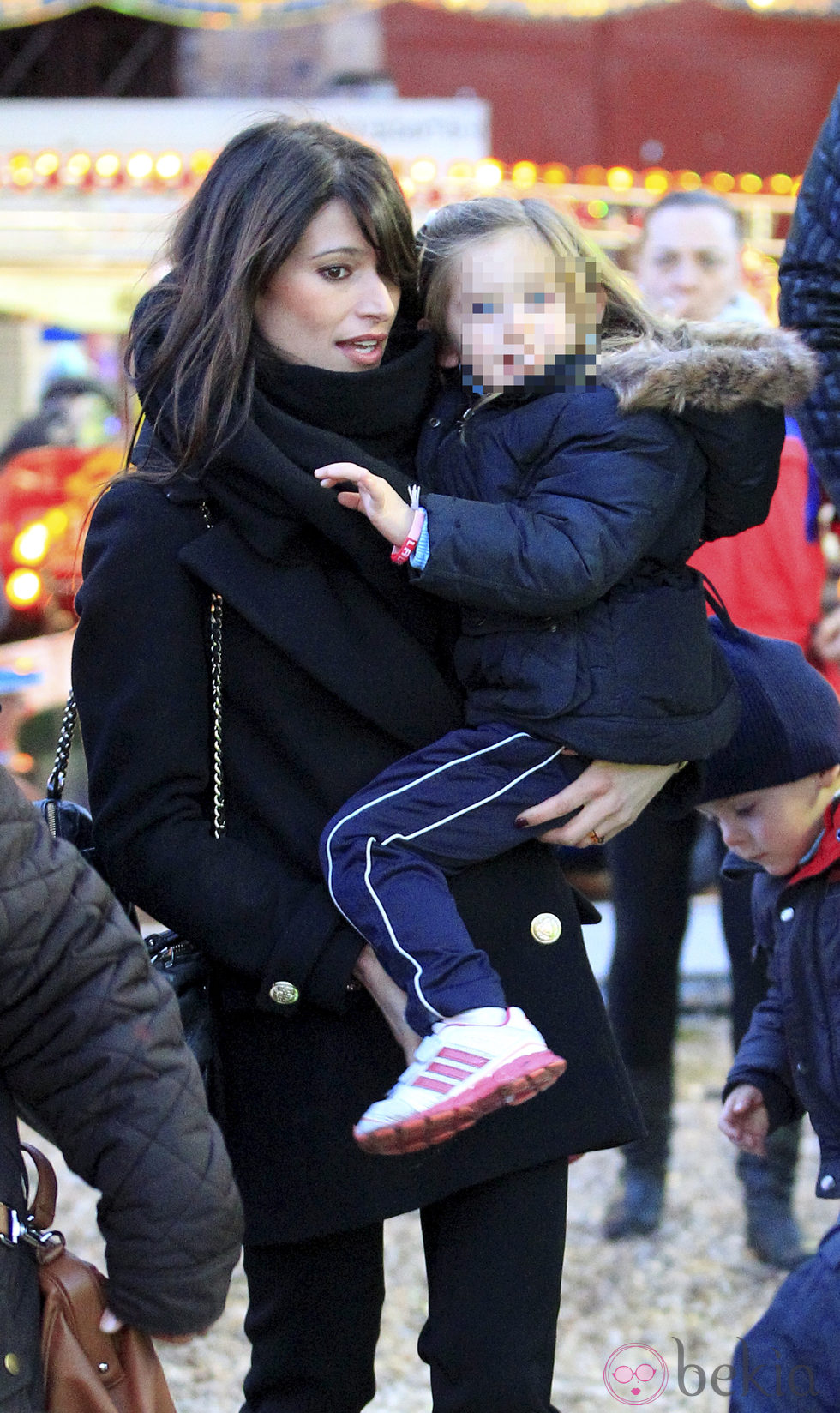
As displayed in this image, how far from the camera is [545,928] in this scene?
193 cm

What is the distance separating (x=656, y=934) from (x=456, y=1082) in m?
1.75

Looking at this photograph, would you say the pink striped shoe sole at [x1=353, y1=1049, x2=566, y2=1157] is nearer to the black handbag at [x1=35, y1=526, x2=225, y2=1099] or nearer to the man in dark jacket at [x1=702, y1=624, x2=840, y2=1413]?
the black handbag at [x1=35, y1=526, x2=225, y2=1099]

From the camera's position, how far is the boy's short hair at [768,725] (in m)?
2.20

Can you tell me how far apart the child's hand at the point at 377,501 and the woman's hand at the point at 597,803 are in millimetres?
375

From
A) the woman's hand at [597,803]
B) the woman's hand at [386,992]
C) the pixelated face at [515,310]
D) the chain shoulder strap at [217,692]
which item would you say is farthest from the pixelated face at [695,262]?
the woman's hand at [386,992]

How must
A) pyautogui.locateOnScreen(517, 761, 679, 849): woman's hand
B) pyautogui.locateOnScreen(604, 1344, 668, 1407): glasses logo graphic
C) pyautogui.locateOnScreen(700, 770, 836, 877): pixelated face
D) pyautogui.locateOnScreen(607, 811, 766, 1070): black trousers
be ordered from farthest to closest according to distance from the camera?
pyautogui.locateOnScreen(607, 811, 766, 1070): black trousers < pyautogui.locateOnScreen(604, 1344, 668, 1407): glasses logo graphic < pyautogui.locateOnScreen(700, 770, 836, 877): pixelated face < pyautogui.locateOnScreen(517, 761, 679, 849): woman's hand

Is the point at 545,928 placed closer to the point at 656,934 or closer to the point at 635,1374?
the point at 635,1374

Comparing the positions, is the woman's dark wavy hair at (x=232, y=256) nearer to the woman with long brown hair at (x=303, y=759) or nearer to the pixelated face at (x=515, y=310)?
the woman with long brown hair at (x=303, y=759)

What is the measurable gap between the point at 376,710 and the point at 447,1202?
1.98 ft

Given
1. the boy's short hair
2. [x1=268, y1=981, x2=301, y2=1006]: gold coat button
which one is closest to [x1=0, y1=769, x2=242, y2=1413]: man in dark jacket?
[x1=268, y1=981, x2=301, y2=1006]: gold coat button

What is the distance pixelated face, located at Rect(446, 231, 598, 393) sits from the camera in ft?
6.34

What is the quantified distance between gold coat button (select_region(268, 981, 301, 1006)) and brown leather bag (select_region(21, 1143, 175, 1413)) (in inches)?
14.5

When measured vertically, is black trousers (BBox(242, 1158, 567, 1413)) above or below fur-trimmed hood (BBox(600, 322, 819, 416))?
below

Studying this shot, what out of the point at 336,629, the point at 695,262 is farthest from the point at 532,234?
the point at 695,262
